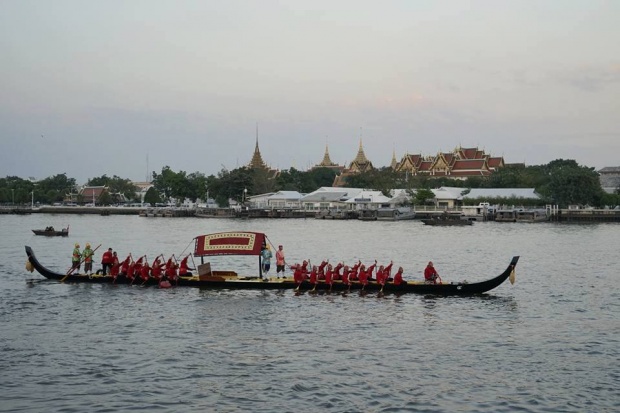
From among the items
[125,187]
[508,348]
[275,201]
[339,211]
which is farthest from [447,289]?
[125,187]

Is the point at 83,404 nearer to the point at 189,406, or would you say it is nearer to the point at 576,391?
the point at 189,406

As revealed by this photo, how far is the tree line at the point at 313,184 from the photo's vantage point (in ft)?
339

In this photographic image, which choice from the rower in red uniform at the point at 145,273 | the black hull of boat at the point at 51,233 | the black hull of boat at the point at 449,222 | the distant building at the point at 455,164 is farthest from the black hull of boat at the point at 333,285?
the distant building at the point at 455,164

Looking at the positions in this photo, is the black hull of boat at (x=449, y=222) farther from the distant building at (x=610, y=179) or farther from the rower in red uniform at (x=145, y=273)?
the rower in red uniform at (x=145, y=273)

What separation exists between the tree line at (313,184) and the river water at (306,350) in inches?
2921

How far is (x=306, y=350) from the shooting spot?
19.2m

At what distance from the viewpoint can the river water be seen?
1530 centimetres

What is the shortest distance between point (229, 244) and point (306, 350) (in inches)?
395

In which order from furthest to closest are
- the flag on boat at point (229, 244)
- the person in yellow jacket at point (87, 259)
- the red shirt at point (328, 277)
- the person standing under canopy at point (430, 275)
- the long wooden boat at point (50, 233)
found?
the long wooden boat at point (50, 233)
the person in yellow jacket at point (87, 259)
the flag on boat at point (229, 244)
the red shirt at point (328, 277)
the person standing under canopy at point (430, 275)

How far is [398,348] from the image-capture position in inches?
770

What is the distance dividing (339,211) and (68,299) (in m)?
88.6

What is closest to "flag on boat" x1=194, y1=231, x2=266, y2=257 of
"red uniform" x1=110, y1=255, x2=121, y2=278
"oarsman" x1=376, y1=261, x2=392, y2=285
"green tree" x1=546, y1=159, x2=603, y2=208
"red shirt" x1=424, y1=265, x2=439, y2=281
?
"red uniform" x1=110, y1=255, x2=121, y2=278

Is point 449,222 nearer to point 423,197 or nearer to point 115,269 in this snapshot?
point 423,197

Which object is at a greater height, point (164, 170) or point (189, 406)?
point (164, 170)
